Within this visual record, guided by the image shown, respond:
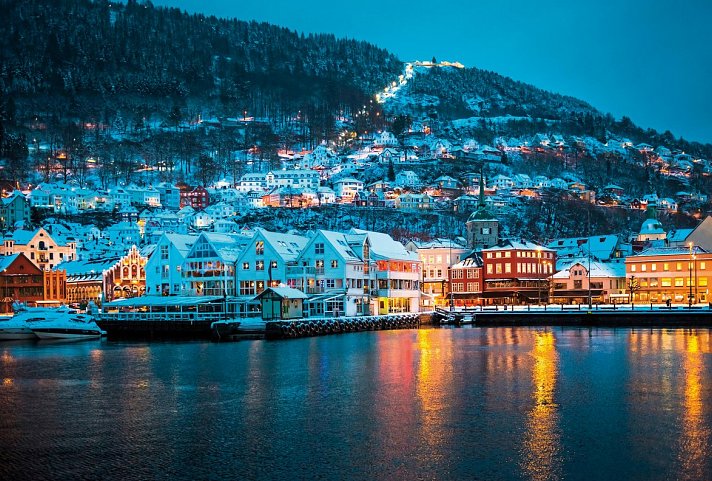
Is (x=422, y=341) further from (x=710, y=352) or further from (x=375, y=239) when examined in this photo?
(x=375, y=239)

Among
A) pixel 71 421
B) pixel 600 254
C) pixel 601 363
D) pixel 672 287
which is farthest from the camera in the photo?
pixel 600 254

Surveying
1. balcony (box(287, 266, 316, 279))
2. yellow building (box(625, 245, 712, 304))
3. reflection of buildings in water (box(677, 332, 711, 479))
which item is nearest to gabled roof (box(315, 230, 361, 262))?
balcony (box(287, 266, 316, 279))

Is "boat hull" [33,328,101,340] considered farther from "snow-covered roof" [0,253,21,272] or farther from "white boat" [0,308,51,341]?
"snow-covered roof" [0,253,21,272]

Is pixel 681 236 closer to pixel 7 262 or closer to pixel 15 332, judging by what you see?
pixel 15 332

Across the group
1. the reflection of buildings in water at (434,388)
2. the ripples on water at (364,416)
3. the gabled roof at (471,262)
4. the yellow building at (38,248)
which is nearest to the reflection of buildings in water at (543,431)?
the ripples on water at (364,416)

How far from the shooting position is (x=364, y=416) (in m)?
31.3

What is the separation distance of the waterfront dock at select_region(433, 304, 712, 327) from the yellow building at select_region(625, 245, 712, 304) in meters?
17.0

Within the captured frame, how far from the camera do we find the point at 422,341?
227 ft

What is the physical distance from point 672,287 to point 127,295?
275 feet

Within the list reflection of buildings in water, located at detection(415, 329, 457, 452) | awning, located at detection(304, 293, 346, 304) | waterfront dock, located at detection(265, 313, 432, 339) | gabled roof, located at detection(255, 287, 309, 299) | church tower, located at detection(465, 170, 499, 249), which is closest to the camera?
reflection of buildings in water, located at detection(415, 329, 457, 452)

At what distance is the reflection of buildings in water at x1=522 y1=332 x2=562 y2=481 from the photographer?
2289 cm

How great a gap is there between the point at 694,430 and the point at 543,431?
564cm

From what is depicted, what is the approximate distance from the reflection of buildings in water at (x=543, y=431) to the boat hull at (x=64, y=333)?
2094 inches

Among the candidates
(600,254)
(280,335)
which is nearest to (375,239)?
(280,335)
